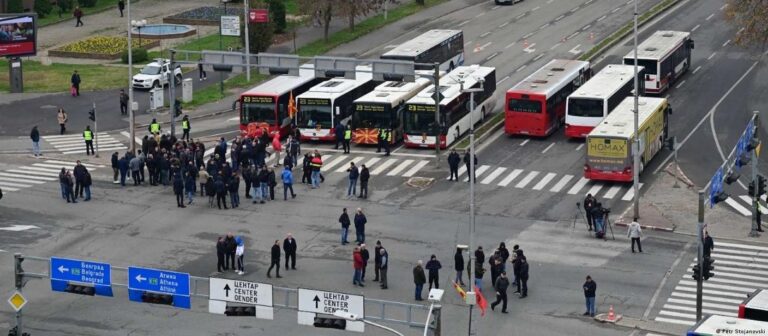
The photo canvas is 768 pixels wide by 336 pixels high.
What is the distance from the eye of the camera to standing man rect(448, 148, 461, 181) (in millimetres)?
63500

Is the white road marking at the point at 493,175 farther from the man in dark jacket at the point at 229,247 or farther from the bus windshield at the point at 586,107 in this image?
the man in dark jacket at the point at 229,247

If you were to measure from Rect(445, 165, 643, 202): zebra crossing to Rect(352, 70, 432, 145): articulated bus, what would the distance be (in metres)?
5.45

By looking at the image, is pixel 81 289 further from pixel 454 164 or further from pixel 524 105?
pixel 524 105

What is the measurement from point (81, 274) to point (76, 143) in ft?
103

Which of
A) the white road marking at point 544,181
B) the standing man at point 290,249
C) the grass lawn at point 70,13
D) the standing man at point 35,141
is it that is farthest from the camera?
the grass lawn at point 70,13

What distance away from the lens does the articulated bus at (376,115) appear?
70.2 meters

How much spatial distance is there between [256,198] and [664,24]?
43.7 metres

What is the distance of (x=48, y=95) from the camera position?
84.2 meters

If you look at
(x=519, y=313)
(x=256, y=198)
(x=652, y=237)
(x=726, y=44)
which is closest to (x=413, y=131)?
(x=256, y=198)

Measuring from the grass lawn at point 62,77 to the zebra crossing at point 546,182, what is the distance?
28.6 m

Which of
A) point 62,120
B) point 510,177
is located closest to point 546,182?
point 510,177

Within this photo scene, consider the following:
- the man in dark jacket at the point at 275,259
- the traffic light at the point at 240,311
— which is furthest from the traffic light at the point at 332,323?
the man in dark jacket at the point at 275,259

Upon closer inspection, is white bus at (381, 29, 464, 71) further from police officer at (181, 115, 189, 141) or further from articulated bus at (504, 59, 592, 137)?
police officer at (181, 115, 189, 141)

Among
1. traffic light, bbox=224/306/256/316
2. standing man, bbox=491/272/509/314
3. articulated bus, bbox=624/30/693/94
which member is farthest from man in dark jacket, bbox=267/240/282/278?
articulated bus, bbox=624/30/693/94
